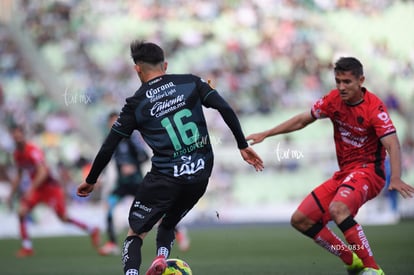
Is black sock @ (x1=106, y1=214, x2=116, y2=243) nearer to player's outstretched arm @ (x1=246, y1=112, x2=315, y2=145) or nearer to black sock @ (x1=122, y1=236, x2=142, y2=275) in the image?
player's outstretched arm @ (x1=246, y1=112, x2=315, y2=145)

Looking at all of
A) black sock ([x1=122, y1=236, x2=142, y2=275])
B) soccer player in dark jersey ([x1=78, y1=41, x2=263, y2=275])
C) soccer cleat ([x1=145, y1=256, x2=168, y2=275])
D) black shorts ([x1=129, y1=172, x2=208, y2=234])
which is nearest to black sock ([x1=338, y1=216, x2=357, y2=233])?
soccer player in dark jersey ([x1=78, y1=41, x2=263, y2=275])

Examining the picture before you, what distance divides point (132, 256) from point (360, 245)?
7.06 ft

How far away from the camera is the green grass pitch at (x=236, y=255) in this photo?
31.8ft

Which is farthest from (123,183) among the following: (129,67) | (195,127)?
(129,67)

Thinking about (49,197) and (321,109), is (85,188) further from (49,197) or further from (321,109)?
(49,197)

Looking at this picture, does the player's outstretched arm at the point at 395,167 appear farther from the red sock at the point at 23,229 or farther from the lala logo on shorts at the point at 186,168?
the red sock at the point at 23,229

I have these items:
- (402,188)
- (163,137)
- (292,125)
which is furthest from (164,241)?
(402,188)

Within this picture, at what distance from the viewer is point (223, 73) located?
Result: 22.9 m

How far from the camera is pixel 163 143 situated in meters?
6.56

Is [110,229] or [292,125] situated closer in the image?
[292,125]

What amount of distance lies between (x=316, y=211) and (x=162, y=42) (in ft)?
54.4

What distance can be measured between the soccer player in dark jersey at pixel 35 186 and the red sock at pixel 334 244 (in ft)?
22.8

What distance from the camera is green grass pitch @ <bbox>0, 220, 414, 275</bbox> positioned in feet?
31.8

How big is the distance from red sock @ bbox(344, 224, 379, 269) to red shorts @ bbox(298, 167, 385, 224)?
0.61ft
